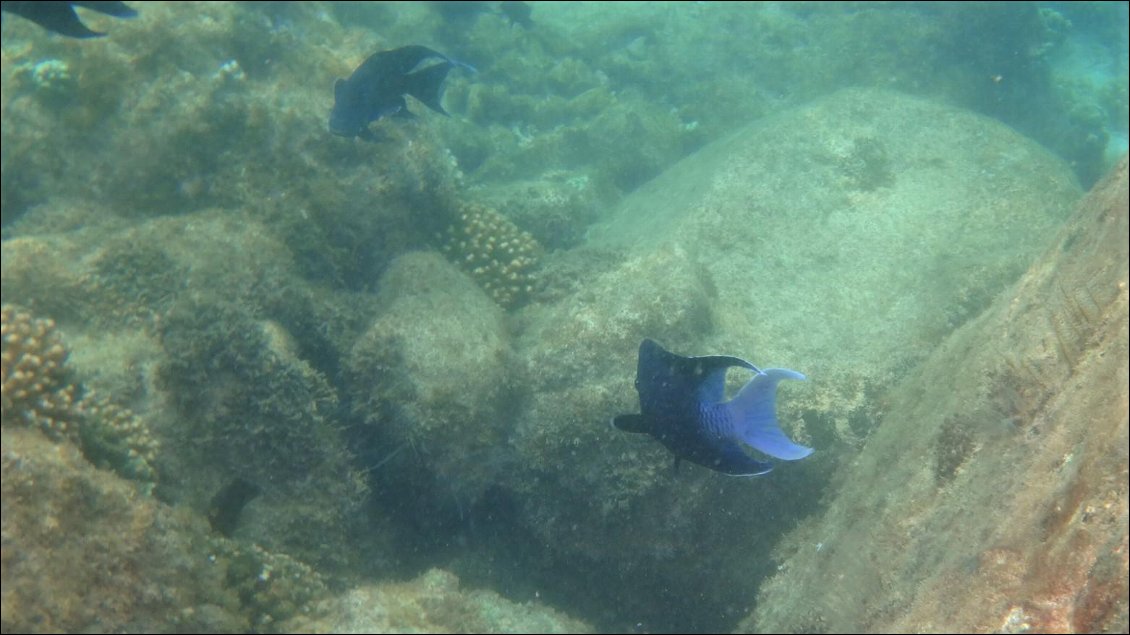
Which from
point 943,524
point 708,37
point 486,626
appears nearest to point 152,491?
point 486,626

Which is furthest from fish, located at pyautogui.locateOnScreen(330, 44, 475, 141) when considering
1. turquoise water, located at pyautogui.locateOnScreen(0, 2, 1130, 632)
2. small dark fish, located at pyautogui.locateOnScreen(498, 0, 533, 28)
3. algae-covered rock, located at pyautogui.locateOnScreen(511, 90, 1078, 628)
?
small dark fish, located at pyautogui.locateOnScreen(498, 0, 533, 28)

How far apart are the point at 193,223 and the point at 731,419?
5.51 metres

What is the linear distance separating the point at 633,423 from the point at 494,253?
450cm

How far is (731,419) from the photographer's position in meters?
2.76

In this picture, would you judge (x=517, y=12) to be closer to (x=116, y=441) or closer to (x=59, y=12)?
(x=59, y=12)

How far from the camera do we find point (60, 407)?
374cm

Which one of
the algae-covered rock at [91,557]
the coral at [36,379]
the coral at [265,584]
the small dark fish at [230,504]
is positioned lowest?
the small dark fish at [230,504]

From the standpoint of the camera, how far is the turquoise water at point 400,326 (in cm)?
359

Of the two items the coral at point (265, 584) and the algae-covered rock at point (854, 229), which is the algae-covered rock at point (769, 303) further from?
the coral at point (265, 584)

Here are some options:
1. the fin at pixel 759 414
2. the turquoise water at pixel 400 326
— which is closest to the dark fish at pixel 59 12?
the turquoise water at pixel 400 326

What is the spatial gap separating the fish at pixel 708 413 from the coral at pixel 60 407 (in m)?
3.28

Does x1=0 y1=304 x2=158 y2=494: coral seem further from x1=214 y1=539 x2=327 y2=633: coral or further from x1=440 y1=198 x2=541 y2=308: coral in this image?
x1=440 y1=198 x2=541 y2=308: coral

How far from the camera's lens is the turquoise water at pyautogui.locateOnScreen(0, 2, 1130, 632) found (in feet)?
11.8

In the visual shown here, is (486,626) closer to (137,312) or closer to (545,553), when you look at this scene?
(545,553)
